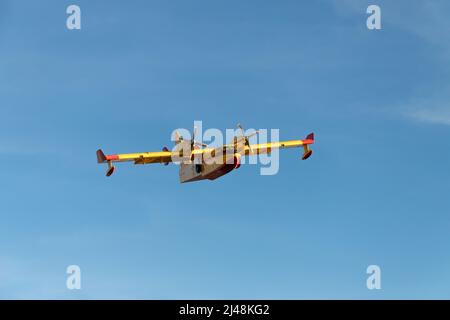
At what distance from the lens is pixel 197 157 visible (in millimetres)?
99188

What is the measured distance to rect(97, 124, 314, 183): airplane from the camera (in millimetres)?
95125

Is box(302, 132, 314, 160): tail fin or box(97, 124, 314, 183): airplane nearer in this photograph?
box(97, 124, 314, 183): airplane

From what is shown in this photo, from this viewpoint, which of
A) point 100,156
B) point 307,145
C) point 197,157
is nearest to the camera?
point 100,156

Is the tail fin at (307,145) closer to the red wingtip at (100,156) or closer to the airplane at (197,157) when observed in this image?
the airplane at (197,157)

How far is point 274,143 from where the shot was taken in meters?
108

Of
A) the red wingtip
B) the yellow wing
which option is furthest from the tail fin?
the red wingtip

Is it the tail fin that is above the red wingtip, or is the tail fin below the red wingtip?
above

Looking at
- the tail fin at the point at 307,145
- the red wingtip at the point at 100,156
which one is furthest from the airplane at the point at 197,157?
the tail fin at the point at 307,145

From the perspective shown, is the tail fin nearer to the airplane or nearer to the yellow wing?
the yellow wing

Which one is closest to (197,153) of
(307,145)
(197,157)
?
(197,157)

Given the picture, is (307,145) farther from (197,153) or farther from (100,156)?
(100,156)
